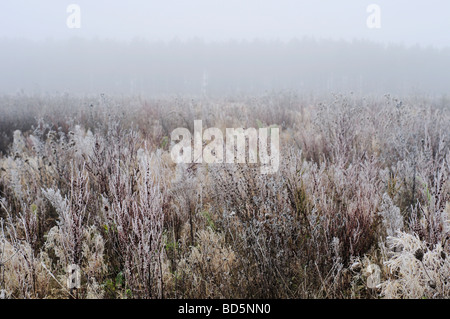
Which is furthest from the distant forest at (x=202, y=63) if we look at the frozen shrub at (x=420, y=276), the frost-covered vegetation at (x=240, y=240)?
the frozen shrub at (x=420, y=276)

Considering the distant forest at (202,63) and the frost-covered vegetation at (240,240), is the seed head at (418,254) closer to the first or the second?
the frost-covered vegetation at (240,240)

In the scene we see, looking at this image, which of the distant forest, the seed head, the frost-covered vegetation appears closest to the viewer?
the seed head

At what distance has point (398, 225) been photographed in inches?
68.9

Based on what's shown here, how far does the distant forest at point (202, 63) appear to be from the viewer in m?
43.2

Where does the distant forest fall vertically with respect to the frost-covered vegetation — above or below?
above

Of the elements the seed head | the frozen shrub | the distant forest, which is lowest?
the frozen shrub

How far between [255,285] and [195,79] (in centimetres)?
4732

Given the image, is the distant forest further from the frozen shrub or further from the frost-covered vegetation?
the frozen shrub

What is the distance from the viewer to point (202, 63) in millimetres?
53062

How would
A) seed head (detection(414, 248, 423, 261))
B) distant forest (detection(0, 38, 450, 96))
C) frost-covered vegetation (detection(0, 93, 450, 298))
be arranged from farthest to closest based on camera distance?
1. distant forest (detection(0, 38, 450, 96))
2. frost-covered vegetation (detection(0, 93, 450, 298))
3. seed head (detection(414, 248, 423, 261))

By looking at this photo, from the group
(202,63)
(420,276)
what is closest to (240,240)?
(420,276)

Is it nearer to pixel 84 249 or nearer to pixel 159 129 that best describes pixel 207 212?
pixel 84 249

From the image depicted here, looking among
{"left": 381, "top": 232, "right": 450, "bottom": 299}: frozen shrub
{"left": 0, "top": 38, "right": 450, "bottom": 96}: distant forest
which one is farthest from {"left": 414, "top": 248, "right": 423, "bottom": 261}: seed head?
{"left": 0, "top": 38, "right": 450, "bottom": 96}: distant forest

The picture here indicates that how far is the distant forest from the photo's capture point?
142 feet
